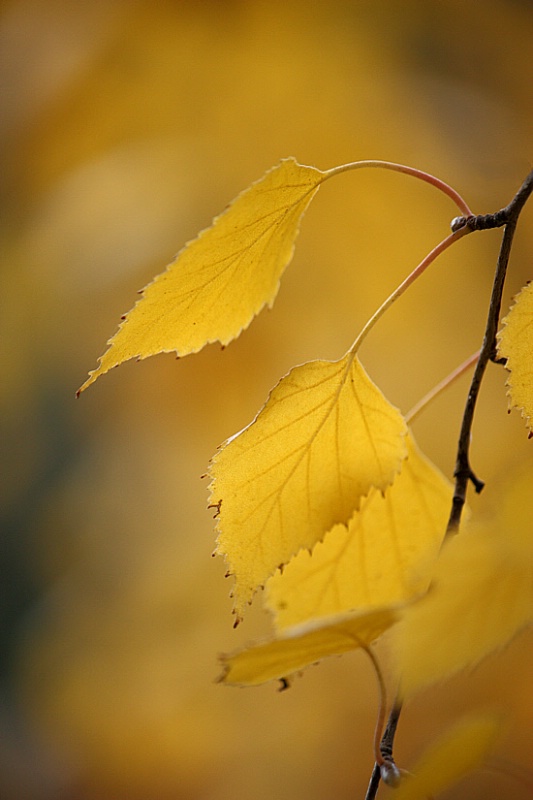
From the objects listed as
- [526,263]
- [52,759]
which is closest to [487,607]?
[526,263]

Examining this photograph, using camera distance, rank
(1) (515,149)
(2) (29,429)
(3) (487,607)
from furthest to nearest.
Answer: (2) (29,429), (1) (515,149), (3) (487,607)

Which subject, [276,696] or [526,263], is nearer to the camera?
[526,263]

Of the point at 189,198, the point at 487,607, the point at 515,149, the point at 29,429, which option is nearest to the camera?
the point at 487,607

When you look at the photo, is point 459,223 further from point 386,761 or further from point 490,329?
point 386,761

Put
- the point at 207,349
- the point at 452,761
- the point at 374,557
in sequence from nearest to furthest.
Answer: the point at 452,761 → the point at 374,557 → the point at 207,349

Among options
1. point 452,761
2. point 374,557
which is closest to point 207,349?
point 374,557

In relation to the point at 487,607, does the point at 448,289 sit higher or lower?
higher

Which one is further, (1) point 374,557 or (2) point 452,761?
(1) point 374,557

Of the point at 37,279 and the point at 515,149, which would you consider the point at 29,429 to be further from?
the point at 515,149
